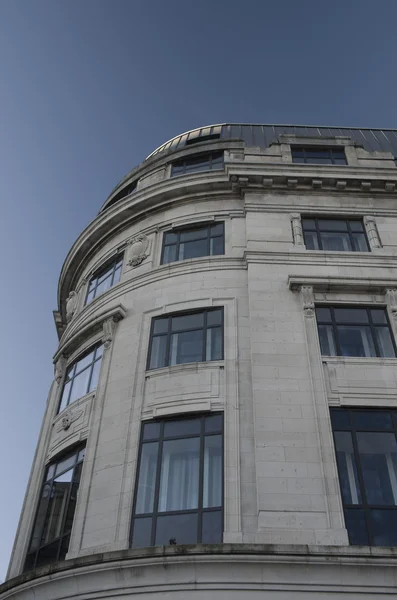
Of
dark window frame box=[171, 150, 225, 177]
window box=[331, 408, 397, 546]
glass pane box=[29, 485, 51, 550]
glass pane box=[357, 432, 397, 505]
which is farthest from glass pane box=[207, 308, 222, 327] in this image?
dark window frame box=[171, 150, 225, 177]

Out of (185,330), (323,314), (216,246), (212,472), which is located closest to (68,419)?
(185,330)

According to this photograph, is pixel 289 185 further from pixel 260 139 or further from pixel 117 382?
pixel 117 382

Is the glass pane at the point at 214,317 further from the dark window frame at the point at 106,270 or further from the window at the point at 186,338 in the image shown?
the dark window frame at the point at 106,270

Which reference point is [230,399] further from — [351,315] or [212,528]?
[351,315]

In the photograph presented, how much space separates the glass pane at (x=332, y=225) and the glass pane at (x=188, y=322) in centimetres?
579

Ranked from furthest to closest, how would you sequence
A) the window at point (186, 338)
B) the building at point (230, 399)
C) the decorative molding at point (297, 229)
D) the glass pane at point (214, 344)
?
the decorative molding at point (297, 229) → the window at point (186, 338) → the glass pane at point (214, 344) → the building at point (230, 399)

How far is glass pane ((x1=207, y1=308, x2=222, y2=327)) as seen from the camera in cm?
1688

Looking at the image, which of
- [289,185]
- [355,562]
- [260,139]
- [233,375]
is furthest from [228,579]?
[260,139]

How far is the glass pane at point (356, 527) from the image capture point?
12.5 metres

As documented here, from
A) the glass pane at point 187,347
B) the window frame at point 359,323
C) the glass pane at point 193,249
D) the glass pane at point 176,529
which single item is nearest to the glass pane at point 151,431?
the glass pane at point 187,347

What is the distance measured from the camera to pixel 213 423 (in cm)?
1458

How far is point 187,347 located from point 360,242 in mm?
7291

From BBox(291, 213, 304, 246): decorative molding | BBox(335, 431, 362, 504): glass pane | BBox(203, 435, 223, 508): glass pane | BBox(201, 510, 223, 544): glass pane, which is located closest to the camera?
BBox(201, 510, 223, 544): glass pane

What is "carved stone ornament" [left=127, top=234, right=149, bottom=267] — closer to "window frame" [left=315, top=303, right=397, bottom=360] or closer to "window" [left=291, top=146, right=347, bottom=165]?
"window frame" [left=315, top=303, right=397, bottom=360]
